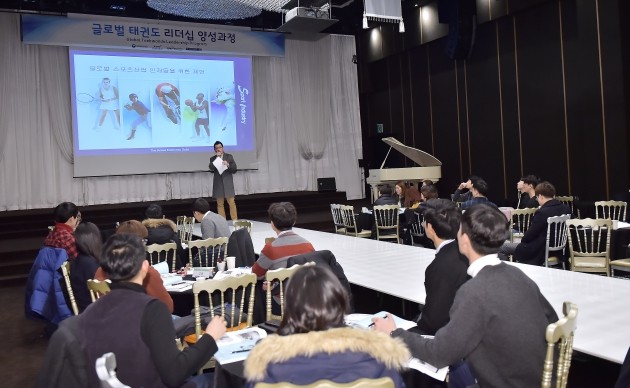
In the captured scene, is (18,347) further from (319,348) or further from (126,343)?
(319,348)

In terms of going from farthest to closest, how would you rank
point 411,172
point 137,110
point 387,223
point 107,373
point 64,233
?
point 137,110 → point 411,172 → point 387,223 → point 64,233 → point 107,373

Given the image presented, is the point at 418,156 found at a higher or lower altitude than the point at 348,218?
higher

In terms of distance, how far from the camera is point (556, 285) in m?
3.13

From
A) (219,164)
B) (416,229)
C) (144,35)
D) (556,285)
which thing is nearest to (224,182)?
(219,164)

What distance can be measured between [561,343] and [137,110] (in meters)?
9.89

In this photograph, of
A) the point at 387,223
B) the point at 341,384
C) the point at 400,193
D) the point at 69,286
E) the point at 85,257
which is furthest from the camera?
the point at 400,193

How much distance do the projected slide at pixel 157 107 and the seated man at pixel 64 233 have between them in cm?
616

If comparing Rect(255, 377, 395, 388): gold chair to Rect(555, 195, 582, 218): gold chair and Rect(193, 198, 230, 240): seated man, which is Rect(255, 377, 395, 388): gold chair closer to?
Rect(193, 198, 230, 240): seated man

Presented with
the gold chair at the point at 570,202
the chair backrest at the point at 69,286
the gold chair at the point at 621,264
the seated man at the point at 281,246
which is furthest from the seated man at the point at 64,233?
the gold chair at the point at 570,202

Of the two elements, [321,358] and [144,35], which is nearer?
[321,358]

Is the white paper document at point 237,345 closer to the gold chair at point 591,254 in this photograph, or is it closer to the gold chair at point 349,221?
the gold chair at point 591,254

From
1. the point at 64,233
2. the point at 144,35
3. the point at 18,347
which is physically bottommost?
the point at 18,347

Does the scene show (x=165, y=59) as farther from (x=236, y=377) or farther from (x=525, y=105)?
(x=236, y=377)

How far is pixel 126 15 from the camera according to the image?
10555 mm
